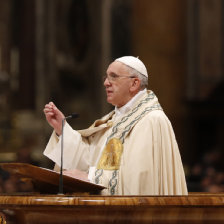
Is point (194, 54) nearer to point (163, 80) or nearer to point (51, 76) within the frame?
point (163, 80)

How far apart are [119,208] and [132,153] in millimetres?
1242

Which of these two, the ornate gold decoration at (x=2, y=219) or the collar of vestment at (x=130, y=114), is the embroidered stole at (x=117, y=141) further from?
the ornate gold decoration at (x=2, y=219)

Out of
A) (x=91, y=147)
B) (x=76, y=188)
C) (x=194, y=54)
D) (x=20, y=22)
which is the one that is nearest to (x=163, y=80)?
(x=194, y=54)

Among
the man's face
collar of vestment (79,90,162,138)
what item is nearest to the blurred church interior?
collar of vestment (79,90,162,138)

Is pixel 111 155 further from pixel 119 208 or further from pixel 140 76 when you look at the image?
pixel 119 208

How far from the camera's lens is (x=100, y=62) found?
37.3 ft

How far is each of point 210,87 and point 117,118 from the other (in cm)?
741

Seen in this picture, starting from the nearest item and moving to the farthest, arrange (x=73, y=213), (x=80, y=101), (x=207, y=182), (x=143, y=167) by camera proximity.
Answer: (x=73, y=213) < (x=143, y=167) < (x=207, y=182) < (x=80, y=101)

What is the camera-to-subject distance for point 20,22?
11.6 meters

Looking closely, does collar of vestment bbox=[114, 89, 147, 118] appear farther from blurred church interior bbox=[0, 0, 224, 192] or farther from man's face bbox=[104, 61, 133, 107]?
blurred church interior bbox=[0, 0, 224, 192]

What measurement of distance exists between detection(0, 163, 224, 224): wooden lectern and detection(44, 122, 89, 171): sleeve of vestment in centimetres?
148

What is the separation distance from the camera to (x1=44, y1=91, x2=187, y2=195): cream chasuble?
4.41 meters

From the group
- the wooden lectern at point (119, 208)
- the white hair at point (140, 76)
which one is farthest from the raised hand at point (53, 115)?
the wooden lectern at point (119, 208)

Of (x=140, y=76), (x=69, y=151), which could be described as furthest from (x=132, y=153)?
(x=140, y=76)
